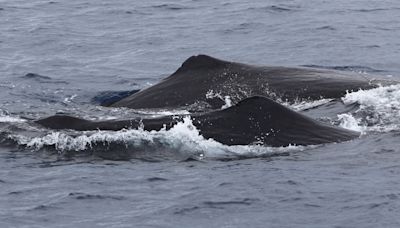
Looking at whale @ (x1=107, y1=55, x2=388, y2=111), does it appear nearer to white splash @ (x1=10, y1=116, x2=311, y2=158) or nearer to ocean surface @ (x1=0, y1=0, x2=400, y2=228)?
ocean surface @ (x1=0, y1=0, x2=400, y2=228)

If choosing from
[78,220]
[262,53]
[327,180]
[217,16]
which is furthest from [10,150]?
[217,16]

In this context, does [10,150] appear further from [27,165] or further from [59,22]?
[59,22]

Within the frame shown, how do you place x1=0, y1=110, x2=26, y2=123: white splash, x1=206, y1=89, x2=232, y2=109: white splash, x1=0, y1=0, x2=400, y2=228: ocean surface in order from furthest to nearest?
x1=206, y1=89, x2=232, y2=109: white splash
x1=0, y1=110, x2=26, y2=123: white splash
x1=0, y1=0, x2=400, y2=228: ocean surface

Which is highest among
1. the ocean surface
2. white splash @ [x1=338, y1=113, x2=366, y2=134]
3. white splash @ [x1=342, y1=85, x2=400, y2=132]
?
white splash @ [x1=342, y1=85, x2=400, y2=132]

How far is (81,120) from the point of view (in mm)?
13320

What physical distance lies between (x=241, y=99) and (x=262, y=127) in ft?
8.40

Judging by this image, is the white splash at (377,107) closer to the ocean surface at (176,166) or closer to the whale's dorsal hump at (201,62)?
the ocean surface at (176,166)

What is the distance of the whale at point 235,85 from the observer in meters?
14.9

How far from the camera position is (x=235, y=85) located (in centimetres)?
1523

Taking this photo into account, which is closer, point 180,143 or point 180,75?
point 180,143

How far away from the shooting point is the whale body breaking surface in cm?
1241

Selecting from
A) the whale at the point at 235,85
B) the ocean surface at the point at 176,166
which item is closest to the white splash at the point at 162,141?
the ocean surface at the point at 176,166

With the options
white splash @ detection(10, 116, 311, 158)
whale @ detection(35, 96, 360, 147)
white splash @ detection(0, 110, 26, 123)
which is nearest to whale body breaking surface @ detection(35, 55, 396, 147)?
whale @ detection(35, 96, 360, 147)

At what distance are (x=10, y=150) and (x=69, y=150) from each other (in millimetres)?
751
